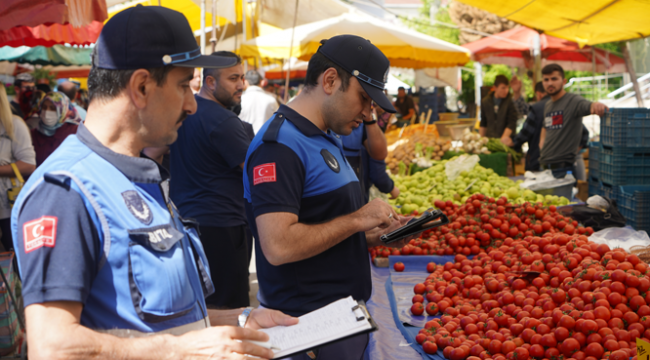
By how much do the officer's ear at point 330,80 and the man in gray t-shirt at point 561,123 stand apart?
4941 millimetres

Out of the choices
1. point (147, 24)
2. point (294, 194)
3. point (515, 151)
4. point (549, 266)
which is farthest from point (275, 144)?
point (515, 151)

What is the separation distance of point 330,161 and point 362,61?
0.40 metres

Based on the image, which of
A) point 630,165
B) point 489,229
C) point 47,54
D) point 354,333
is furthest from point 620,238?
point 47,54

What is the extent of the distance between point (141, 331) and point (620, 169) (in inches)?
195

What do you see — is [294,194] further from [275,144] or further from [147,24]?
[147,24]

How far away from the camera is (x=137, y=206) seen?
Result: 113 cm

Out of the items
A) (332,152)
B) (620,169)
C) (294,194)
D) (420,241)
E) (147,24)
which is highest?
(147,24)

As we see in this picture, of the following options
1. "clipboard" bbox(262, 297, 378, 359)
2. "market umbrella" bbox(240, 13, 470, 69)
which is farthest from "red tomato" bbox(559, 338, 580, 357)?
"market umbrella" bbox(240, 13, 470, 69)

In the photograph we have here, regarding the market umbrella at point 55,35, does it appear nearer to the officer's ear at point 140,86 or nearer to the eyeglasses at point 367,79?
the eyeglasses at point 367,79

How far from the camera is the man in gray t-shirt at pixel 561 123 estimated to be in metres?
6.03

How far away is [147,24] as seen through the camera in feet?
3.94

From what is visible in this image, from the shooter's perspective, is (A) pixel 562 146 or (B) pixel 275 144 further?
(A) pixel 562 146

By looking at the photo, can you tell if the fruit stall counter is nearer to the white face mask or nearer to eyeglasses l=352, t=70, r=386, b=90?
eyeglasses l=352, t=70, r=386, b=90

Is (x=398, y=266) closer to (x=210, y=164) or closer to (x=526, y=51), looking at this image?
(x=210, y=164)
